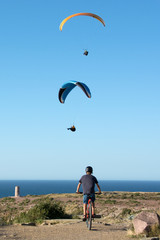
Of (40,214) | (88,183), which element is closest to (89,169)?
(88,183)

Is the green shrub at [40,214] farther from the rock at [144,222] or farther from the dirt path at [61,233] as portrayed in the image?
the rock at [144,222]

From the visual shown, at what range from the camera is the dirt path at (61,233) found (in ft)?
38.0

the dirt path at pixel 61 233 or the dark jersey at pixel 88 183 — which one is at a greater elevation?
the dark jersey at pixel 88 183

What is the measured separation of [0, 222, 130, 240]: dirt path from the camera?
11.6 m

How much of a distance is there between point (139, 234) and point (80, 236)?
2.08 meters

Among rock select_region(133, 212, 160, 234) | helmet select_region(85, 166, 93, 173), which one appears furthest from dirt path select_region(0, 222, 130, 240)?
helmet select_region(85, 166, 93, 173)

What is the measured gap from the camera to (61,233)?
1252cm

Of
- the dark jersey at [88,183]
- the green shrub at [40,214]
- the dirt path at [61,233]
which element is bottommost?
the dirt path at [61,233]

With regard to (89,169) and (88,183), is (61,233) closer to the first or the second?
(88,183)

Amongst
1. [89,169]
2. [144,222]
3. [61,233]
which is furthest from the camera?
[89,169]

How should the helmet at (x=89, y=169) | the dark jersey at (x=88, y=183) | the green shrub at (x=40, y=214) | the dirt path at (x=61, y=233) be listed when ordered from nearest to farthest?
1. the dirt path at (x=61, y=233)
2. the dark jersey at (x=88, y=183)
3. the helmet at (x=89, y=169)
4. the green shrub at (x=40, y=214)

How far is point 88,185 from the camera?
12633 millimetres

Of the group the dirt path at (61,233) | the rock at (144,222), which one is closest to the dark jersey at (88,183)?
the dirt path at (61,233)

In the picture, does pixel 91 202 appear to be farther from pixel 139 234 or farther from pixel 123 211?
pixel 123 211
